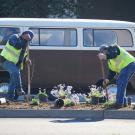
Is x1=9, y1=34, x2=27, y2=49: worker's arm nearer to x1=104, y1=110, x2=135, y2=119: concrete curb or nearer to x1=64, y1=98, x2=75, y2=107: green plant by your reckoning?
x1=64, y1=98, x2=75, y2=107: green plant

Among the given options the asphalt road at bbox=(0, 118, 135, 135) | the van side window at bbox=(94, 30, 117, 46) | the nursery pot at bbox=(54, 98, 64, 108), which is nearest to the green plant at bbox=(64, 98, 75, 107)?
the nursery pot at bbox=(54, 98, 64, 108)

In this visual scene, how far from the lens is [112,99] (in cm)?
1448

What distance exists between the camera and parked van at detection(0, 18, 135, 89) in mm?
17047

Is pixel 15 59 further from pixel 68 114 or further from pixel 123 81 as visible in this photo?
pixel 123 81

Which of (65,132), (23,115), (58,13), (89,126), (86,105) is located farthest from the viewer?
(58,13)

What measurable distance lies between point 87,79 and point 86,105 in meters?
3.10

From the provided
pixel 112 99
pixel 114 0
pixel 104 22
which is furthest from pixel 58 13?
pixel 112 99

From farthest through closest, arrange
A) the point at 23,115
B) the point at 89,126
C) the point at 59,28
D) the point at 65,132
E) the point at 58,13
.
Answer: the point at 58,13 < the point at 59,28 < the point at 23,115 < the point at 89,126 < the point at 65,132

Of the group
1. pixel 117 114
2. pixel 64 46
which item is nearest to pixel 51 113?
pixel 117 114

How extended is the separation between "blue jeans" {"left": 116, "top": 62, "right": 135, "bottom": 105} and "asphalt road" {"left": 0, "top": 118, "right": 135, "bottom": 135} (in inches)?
39.2

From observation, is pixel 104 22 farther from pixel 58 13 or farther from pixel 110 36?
pixel 58 13

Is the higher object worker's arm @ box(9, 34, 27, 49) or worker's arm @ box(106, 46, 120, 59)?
worker's arm @ box(9, 34, 27, 49)

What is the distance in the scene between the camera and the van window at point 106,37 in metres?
17.2

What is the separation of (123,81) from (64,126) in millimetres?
2519
